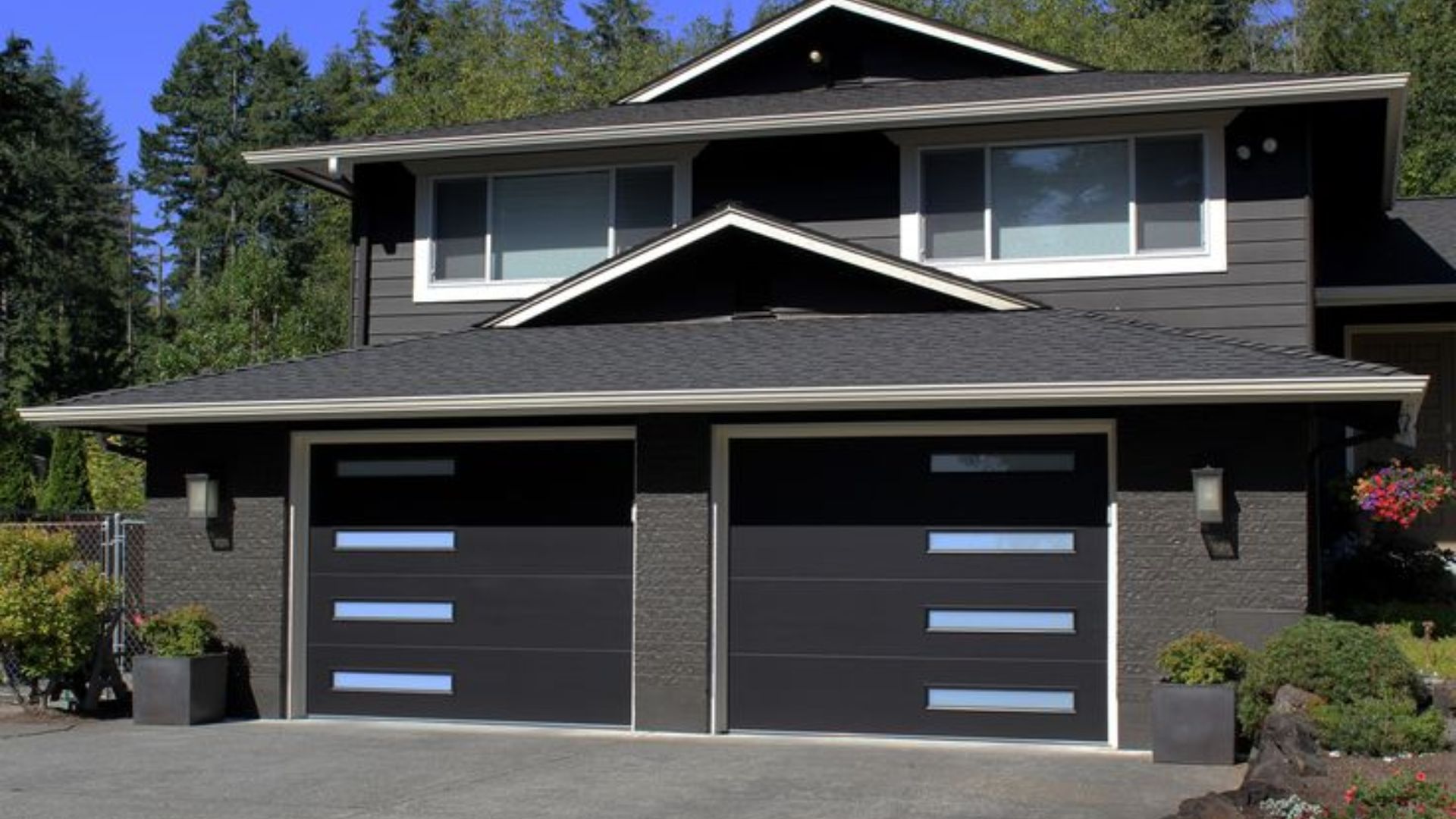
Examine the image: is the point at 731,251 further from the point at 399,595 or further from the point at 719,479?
the point at 399,595

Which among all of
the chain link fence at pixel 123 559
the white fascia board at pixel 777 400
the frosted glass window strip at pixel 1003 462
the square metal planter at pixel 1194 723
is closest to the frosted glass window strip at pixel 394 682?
the chain link fence at pixel 123 559

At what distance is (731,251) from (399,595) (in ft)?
13.8

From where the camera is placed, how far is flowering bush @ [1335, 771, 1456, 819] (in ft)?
23.7

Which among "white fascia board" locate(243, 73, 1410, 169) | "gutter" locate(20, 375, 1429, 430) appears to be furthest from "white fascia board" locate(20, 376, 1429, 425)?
"white fascia board" locate(243, 73, 1410, 169)

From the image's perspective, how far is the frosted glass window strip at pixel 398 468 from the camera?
1356 centimetres

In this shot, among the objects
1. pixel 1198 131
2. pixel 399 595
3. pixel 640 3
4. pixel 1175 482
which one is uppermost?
pixel 640 3

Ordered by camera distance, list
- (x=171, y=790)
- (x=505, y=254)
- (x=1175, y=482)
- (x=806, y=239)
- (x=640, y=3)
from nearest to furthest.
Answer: (x=171, y=790)
(x=1175, y=482)
(x=806, y=239)
(x=505, y=254)
(x=640, y=3)

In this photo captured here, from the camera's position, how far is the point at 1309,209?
13688 millimetres

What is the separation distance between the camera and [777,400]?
11789mm

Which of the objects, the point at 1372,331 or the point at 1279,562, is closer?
the point at 1279,562

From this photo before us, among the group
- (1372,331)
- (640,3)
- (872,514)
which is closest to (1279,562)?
(872,514)

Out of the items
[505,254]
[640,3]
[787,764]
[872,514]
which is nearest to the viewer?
[787,764]

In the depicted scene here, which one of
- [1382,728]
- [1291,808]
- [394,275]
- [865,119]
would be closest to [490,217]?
[394,275]

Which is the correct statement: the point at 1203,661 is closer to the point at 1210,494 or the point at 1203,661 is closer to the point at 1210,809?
the point at 1210,494
